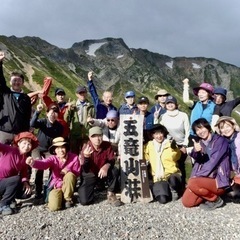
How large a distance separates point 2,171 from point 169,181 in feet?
14.0

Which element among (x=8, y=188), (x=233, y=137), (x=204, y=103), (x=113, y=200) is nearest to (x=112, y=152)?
(x=113, y=200)

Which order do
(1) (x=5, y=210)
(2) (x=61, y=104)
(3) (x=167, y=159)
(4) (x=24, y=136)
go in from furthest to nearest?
1. (2) (x=61, y=104)
2. (3) (x=167, y=159)
3. (4) (x=24, y=136)
4. (1) (x=5, y=210)

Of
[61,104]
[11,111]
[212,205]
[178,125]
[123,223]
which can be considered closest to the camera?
[123,223]

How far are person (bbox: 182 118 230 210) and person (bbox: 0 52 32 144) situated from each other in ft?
14.3

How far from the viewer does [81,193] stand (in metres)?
9.10

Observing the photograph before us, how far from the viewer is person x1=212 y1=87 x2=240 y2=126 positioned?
9.91 metres

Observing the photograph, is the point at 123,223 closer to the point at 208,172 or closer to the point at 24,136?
the point at 208,172

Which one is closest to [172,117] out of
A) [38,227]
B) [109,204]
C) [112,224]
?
[109,204]

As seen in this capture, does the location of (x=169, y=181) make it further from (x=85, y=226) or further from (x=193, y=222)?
(x=85, y=226)

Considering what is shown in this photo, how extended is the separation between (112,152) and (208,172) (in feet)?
8.47

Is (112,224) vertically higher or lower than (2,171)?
lower

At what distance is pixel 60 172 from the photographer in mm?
9008

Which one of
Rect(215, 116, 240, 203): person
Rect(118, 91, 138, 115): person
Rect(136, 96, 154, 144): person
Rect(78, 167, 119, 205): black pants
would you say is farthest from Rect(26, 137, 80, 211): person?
Rect(215, 116, 240, 203): person

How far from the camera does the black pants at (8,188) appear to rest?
8297 mm
